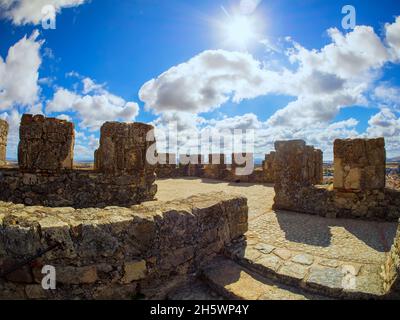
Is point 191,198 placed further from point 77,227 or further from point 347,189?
point 347,189

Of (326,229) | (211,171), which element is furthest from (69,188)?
(211,171)

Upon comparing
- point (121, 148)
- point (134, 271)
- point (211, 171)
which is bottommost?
point (134, 271)

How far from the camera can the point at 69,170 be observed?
23.9ft

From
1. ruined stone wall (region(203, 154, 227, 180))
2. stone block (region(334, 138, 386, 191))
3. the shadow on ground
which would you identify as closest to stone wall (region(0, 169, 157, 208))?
the shadow on ground

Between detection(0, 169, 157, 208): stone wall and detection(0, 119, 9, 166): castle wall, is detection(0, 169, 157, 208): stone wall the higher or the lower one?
the lower one

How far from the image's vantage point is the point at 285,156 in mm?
7742

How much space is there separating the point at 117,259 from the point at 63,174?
5.11 m

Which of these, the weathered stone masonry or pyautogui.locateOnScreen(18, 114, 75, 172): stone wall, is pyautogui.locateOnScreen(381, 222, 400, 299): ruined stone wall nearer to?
the weathered stone masonry

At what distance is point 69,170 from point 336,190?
7.27 meters

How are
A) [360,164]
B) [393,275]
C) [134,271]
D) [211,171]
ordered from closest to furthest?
1. [393,275]
2. [134,271]
3. [360,164]
4. [211,171]

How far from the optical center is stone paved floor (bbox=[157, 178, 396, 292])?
3809 millimetres

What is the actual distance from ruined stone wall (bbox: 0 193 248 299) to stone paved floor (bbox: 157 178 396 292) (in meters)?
1.25

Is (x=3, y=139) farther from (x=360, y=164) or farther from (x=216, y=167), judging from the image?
(x=216, y=167)

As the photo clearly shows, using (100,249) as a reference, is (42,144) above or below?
above
